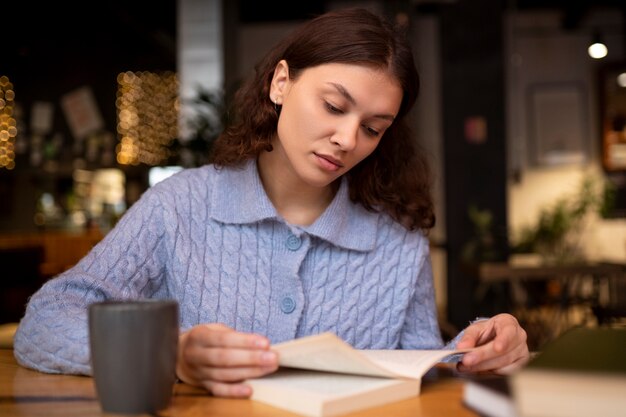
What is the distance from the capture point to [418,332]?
1.75 metres

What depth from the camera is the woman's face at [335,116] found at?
147cm

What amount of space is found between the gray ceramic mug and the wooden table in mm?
48

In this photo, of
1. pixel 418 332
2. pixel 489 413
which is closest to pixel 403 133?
pixel 418 332

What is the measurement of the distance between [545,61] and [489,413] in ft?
33.1

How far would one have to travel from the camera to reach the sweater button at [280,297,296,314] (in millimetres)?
1566

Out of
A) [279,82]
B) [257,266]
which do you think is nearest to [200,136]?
[279,82]

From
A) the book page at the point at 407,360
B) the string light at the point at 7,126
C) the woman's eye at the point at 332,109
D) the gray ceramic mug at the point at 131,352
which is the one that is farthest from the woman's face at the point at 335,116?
the string light at the point at 7,126

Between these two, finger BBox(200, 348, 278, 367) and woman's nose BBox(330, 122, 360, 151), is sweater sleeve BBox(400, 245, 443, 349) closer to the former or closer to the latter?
woman's nose BBox(330, 122, 360, 151)

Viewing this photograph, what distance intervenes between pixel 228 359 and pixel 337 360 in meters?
0.14

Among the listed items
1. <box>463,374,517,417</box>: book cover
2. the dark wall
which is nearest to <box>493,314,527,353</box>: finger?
<box>463,374,517,417</box>: book cover

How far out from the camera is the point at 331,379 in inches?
41.6

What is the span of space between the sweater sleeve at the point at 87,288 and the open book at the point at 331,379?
351 millimetres

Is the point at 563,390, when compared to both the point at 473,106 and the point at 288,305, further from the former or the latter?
the point at 473,106

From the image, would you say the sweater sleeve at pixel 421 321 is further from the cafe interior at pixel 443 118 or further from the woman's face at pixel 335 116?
the cafe interior at pixel 443 118
